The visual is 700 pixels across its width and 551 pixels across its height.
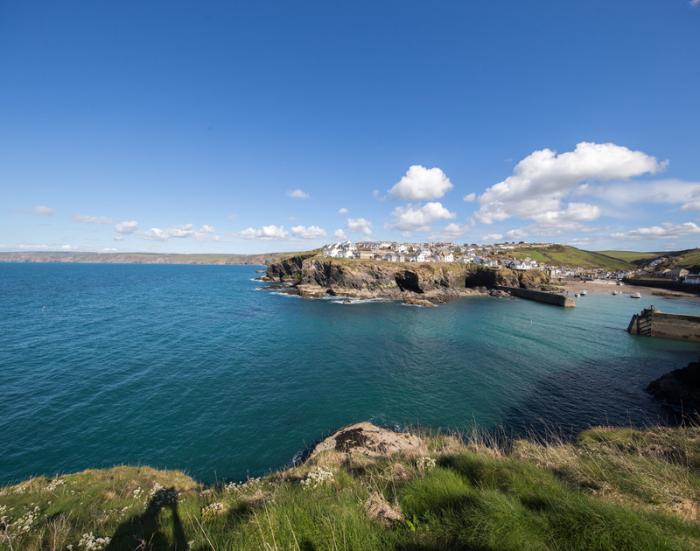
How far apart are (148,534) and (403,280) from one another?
86877 millimetres

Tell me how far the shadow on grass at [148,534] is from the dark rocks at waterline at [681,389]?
33662 millimetres

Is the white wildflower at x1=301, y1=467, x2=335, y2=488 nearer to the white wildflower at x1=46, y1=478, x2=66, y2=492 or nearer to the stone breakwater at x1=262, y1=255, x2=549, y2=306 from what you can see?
the white wildflower at x1=46, y1=478, x2=66, y2=492

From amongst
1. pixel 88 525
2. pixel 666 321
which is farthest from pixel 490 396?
pixel 666 321

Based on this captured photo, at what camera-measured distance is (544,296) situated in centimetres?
7794

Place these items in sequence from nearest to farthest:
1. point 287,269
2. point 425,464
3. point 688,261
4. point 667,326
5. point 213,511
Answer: point 213,511, point 425,464, point 667,326, point 287,269, point 688,261

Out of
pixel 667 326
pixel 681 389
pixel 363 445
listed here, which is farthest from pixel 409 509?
pixel 667 326

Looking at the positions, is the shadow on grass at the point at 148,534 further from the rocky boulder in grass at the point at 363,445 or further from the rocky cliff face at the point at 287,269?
the rocky cliff face at the point at 287,269

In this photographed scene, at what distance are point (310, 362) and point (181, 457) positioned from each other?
625 inches

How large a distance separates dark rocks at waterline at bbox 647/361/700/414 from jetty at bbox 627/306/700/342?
88.9ft

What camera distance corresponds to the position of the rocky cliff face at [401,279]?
85.3m

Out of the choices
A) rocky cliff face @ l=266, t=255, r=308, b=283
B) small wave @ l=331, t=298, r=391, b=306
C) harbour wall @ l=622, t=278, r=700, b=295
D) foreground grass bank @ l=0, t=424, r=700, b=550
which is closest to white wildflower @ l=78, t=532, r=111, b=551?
foreground grass bank @ l=0, t=424, r=700, b=550

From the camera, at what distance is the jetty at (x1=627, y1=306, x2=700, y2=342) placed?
143 feet

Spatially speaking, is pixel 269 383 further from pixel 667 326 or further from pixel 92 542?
pixel 667 326

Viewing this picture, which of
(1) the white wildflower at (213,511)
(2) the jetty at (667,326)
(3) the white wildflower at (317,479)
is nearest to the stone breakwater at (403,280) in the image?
(2) the jetty at (667,326)
